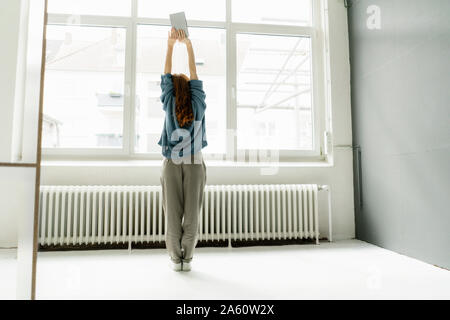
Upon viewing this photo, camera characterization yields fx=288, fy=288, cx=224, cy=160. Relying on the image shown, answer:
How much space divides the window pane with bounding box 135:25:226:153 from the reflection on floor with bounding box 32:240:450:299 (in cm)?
113

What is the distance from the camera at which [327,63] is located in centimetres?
304

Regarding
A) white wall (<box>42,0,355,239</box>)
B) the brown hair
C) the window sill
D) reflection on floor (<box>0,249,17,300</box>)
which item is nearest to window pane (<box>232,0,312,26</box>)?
white wall (<box>42,0,355,239</box>)

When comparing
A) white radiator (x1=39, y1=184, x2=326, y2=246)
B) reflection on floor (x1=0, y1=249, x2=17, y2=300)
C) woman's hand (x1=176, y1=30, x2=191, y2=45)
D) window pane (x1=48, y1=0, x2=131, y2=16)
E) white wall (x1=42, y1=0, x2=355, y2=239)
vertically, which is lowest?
reflection on floor (x1=0, y1=249, x2=17, y2=300)

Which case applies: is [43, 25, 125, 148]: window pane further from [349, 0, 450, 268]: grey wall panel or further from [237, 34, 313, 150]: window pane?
[349, 0, 450, 268]: grey wall panel

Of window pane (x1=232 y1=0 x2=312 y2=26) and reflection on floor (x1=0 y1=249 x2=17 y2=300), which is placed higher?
→ window pane (x1=232 y1=0 x2=312 y2=26)

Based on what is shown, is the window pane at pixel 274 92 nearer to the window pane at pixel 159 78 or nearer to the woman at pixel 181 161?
the window pane at pixel 159 78

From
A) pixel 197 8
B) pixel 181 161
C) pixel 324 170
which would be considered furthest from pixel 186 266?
pixel 197 8

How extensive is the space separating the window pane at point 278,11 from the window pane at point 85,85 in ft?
4.49

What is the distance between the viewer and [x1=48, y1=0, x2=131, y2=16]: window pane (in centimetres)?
288

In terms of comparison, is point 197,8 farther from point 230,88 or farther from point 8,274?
point 8,274

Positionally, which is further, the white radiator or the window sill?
the window sill

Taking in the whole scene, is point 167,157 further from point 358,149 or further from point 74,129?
point 358,149

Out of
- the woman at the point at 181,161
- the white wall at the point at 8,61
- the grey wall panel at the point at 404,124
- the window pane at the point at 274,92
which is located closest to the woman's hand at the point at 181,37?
the woman at the point at 181,161

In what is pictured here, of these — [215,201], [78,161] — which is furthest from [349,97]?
[78,161]
